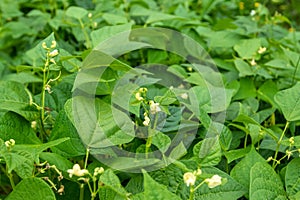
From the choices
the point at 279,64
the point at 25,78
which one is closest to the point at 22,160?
the point at 25,78

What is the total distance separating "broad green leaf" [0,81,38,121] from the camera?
2.94 ft

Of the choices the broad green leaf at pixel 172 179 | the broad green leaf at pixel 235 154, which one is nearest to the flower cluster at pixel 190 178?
the broad green leaf at pixel 172 179

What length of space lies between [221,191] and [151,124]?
18cm

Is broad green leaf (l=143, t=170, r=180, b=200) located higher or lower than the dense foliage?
higher

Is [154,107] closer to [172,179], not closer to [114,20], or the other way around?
[172,179]

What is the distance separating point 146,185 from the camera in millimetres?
649

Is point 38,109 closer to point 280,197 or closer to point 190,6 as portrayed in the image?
point 280,197

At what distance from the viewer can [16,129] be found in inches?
35.2

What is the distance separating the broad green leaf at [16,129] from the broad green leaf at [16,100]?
0.02 metres

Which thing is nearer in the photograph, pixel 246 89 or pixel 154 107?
pixel 154 107

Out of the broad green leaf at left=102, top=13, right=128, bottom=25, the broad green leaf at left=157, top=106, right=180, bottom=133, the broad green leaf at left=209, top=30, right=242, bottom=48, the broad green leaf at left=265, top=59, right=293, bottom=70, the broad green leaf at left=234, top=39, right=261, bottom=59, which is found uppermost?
the broad green leaf at left=102, top=13, right=128, bottom=25

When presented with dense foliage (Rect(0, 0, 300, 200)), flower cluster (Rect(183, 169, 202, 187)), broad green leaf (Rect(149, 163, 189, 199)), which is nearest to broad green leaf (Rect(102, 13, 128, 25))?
dense foliage (Rect(0, 0, 300, 200))

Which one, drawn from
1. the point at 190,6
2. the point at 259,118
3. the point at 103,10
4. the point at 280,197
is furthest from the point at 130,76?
the point at 190,6

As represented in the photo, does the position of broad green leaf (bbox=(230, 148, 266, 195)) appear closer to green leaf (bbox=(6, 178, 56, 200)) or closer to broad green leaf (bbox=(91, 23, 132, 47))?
green leaf (bbox=(6, 178, 56, 200))
